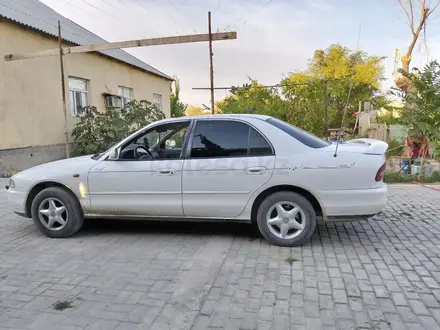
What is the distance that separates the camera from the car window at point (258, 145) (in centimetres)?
427

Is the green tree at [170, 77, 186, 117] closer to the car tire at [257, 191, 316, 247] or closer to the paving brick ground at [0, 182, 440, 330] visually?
the paving brick ground at [0, 182, 440, 330]

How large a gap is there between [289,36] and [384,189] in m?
10.7

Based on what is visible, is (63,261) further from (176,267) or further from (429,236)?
(429,236)

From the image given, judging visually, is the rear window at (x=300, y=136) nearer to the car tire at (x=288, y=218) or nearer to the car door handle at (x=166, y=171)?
the car tire at (x=288, y=218)

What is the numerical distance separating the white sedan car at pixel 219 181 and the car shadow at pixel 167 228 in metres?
0.39

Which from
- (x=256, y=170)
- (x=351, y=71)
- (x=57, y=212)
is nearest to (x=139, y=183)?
(x=57, y=212)

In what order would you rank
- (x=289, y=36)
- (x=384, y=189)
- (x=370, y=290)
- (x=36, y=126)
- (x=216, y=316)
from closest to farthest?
(x=216, y=316), (x=370, y=290), (x=384, y=189), (x=36, y=126), (x=289, y=36)

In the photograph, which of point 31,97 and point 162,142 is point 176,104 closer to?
point 31,97

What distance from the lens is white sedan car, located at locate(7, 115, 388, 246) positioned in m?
4.08

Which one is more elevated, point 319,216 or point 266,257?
point 319,216

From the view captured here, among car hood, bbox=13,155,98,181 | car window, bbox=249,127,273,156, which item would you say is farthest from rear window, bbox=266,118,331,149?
car hood, bbox=13,155,98,181

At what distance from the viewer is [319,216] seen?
14.0 ft

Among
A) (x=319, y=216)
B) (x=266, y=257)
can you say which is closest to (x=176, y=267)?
(x=266, y=257)

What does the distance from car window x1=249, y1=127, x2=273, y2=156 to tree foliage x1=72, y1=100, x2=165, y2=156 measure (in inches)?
374
